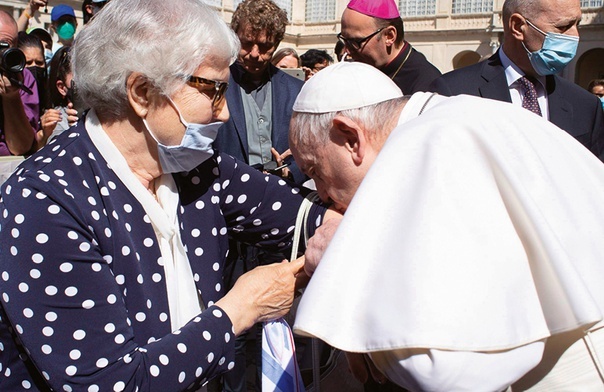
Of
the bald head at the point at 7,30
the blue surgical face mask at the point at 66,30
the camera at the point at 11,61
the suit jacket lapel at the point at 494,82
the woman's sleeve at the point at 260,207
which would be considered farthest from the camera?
the blue surgical face mask at the point at 66,30

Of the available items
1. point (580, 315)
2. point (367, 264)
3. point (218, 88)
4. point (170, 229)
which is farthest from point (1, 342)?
point (580, 315)

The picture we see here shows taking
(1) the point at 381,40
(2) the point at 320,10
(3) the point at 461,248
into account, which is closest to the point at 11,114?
(1) the point at 381,40

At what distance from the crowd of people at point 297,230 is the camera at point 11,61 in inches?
79.1

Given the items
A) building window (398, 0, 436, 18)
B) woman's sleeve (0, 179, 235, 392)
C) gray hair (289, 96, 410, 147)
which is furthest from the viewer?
building window (398, 0, 436, 18)

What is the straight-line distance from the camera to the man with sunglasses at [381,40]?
4398 mm

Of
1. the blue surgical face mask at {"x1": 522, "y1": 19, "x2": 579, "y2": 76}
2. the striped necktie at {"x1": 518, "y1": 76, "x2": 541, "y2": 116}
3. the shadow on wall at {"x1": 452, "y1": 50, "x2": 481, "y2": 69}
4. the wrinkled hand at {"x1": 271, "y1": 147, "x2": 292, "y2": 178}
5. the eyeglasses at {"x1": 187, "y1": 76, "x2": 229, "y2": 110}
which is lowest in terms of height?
the shadow on wall at {"x1": 452, "y1": 50, "x2": 481, "y2": 69}

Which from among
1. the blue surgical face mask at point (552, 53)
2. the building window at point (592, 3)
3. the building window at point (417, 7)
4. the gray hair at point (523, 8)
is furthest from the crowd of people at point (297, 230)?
the building window at point (417, 7)

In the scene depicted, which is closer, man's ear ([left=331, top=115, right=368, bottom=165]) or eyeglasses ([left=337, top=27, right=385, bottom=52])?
man's ear ([left=331, top=115, right=368, bottom=165])

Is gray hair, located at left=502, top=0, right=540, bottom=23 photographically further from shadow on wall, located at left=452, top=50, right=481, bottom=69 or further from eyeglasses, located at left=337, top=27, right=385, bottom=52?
shadow on wall, located at left=452, top=50, right=481, bottom=69

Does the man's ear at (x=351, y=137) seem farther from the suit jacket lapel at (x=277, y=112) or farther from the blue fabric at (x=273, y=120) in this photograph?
the suit jacket lapel at (x=277, y=112)

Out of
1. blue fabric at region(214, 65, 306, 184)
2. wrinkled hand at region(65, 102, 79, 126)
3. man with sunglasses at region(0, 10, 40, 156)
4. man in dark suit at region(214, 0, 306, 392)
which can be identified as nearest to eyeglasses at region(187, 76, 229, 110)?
blue fabric at region(214, 65, 306, 184)

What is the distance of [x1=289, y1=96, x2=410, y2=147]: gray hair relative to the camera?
191 centimetres

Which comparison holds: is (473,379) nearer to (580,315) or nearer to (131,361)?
(580,315)

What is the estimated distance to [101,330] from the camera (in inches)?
69.0
